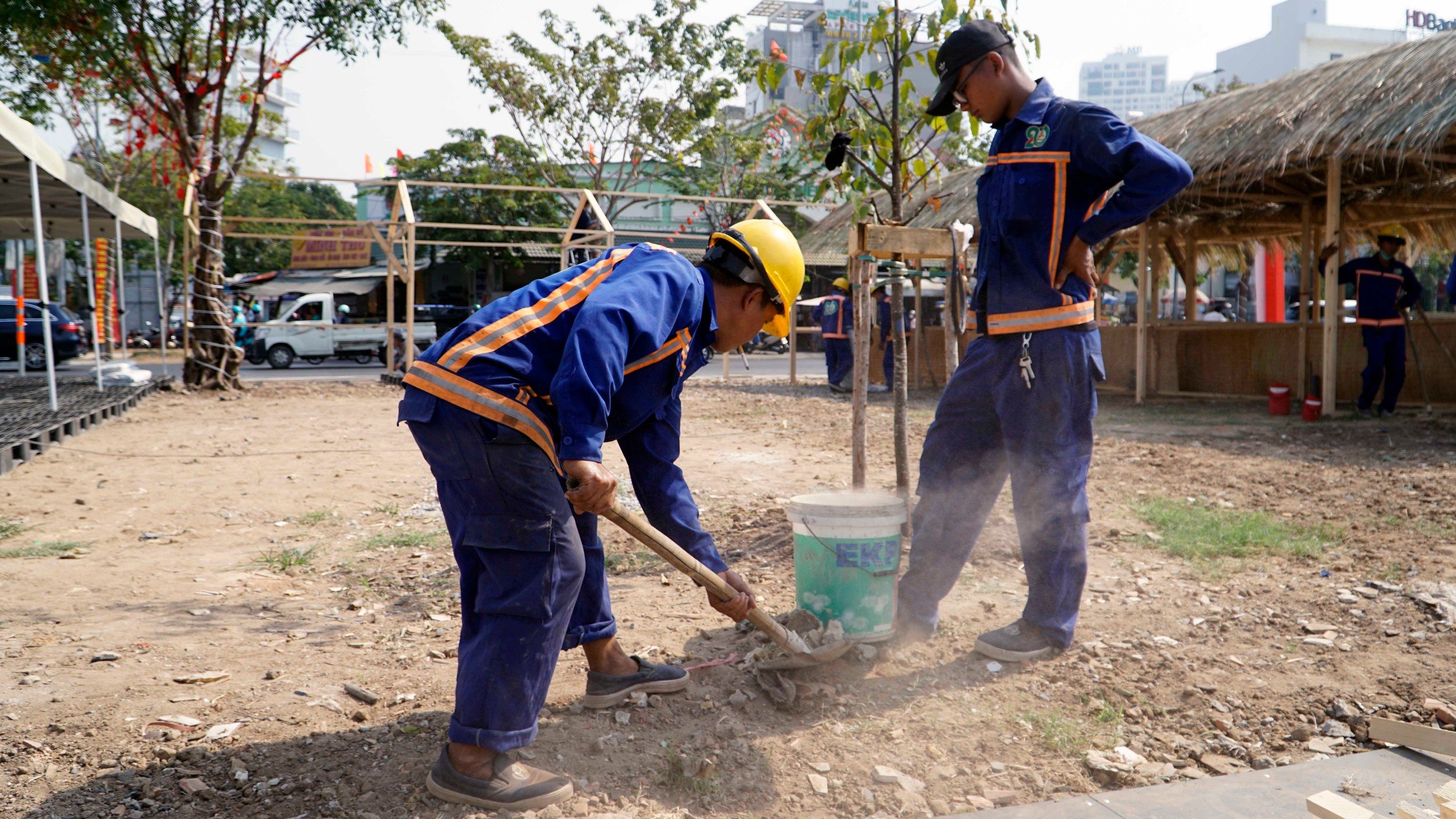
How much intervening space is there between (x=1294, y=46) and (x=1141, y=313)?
63.1m

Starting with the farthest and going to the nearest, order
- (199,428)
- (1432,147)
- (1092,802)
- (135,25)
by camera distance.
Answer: (135,25), (199,428), (1432,147), (1092,802)

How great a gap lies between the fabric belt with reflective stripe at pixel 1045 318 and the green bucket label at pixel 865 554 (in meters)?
0.75

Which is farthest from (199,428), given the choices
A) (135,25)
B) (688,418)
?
(135,25)

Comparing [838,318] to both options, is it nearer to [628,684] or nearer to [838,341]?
[838,341]

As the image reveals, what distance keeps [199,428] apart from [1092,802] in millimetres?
9121

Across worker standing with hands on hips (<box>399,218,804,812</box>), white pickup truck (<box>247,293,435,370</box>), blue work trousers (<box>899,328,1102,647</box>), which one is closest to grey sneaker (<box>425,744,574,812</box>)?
worker standing with hands on hips (<box>399,218,804,812</box>)

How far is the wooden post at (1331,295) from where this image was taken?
9.12 meters

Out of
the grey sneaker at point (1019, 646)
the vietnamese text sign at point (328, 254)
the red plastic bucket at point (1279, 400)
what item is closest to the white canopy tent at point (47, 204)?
the grey sneaker at point (1019, 646)

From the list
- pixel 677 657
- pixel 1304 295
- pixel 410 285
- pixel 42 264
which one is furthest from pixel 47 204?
pixel 1304 295

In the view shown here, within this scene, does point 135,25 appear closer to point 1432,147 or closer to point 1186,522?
point 1186,522

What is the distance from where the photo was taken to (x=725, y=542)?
15.4 feet

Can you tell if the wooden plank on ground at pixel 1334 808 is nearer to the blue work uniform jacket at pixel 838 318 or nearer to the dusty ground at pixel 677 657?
the dusty ground at pixel 677 657

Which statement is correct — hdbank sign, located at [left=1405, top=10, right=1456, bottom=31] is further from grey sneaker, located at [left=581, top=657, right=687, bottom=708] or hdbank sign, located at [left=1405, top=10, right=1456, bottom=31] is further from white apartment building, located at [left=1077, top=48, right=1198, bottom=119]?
grey sneaker, located at [left=581, top=657, right=687, bottom=708]

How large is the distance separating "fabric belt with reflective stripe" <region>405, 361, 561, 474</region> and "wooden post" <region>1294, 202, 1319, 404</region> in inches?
423
